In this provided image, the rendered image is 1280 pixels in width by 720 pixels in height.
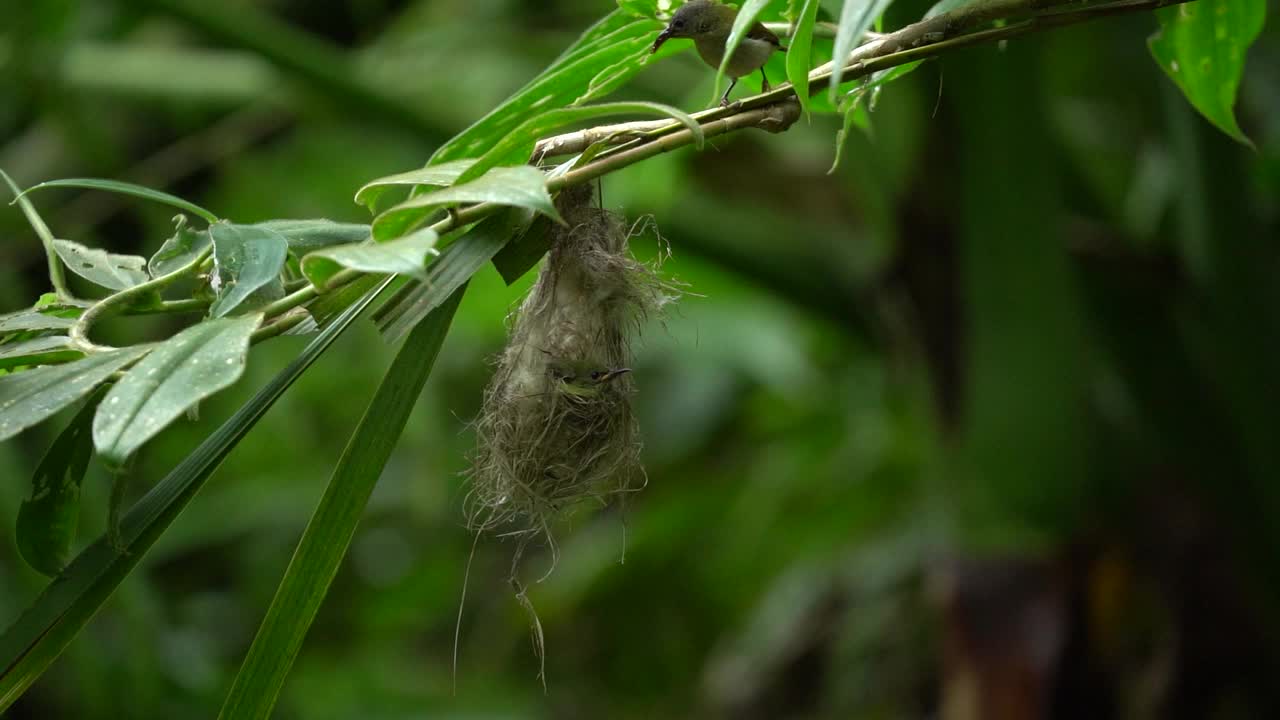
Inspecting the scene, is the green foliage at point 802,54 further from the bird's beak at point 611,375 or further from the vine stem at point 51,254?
the vine stem at point 51,254

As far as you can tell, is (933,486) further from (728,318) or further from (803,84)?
(803,84)

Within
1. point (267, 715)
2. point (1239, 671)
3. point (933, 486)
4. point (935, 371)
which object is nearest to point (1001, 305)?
point (935, 371)

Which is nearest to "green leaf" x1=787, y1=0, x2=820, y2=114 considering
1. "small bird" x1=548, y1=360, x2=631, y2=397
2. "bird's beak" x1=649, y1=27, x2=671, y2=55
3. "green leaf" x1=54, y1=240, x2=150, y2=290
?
"bird's beak" x1=649, y1=27, x2=671, y2=55

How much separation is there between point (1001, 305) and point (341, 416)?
5.05ft

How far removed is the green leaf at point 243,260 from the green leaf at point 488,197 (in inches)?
1.8

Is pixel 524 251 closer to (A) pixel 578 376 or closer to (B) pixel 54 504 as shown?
(A) pixel 578 376

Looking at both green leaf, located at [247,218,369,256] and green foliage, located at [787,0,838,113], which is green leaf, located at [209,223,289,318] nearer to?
green leaf, located at [247,218,369,256]

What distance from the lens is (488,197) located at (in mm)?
446

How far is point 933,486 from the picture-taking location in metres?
1.41

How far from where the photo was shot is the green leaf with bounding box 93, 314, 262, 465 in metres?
0.41

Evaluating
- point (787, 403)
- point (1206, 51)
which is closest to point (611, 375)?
point (1206, 51)

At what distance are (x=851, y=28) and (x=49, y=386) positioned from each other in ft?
1.11

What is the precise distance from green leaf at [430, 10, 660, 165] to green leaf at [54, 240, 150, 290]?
16cm

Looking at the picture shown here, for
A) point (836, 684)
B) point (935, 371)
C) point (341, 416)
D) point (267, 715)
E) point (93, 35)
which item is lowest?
point (836, 684)
